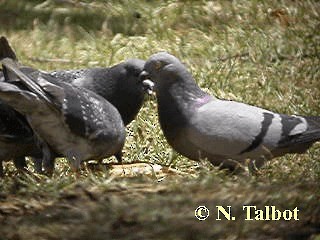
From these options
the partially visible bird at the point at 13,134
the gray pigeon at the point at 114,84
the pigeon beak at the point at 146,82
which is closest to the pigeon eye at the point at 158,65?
the pigeon beak at the point at 146,82

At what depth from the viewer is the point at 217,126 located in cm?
527

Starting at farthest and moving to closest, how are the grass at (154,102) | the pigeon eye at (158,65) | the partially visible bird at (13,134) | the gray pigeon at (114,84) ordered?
the gray pigeon at (114,84)
the pigeon eye at (158,65)
the partially visible bird at (13,134)
the grass at (154,102)

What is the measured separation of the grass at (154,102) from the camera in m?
4.36

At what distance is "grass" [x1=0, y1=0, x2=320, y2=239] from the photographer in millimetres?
4359

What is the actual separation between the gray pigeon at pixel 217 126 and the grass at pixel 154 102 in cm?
14

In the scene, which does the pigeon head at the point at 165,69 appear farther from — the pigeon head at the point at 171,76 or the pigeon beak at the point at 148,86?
the pigeon beak at the point at 148,86

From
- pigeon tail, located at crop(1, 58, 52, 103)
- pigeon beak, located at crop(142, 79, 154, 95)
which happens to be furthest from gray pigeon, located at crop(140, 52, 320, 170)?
pigeon tail, located at crop(1, 58, 52, 103)

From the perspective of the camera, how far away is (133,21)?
29.3 ft

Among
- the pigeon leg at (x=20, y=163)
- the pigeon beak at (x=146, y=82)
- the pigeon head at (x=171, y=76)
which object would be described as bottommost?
the pigeon leg at (x=20, y=163)

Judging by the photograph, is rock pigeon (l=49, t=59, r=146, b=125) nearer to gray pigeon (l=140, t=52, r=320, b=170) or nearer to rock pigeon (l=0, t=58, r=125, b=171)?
gray pigeon (l=140, t=52, r=320, b=170)

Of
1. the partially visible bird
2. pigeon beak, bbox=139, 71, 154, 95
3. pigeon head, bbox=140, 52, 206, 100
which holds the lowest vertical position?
the partially visible bird

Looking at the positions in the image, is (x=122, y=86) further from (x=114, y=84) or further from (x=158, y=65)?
(x=158, y=65)

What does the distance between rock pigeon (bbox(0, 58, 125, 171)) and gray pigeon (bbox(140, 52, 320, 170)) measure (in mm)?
346

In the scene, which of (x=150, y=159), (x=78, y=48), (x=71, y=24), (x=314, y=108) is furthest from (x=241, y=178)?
(x=71, y=24)
